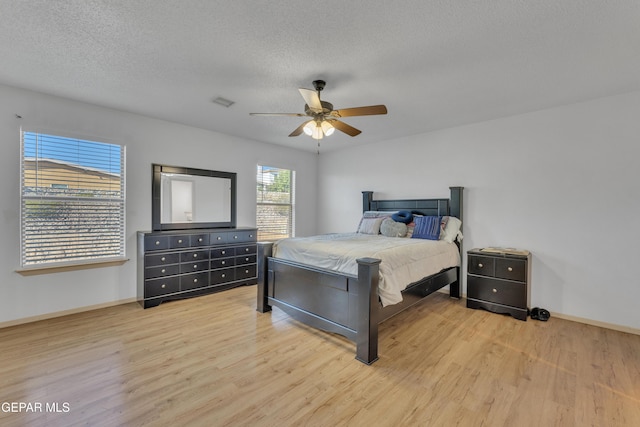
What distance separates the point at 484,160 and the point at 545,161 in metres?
0.69

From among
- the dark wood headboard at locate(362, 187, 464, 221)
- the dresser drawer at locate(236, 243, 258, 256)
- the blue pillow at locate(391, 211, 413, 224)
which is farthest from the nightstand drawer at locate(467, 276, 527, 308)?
the dresser drawer at locate(236, 243, 258, 256)

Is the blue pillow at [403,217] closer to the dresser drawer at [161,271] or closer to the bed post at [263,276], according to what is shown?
the bed post at [263,276]

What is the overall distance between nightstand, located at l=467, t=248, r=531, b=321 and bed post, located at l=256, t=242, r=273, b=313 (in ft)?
8.52

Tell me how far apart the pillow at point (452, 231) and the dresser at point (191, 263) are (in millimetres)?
2976

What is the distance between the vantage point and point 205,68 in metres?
2.54

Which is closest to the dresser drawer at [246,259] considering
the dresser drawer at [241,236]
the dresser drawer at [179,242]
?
the dresser drawer at [241,236]

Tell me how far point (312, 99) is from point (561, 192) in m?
3.23

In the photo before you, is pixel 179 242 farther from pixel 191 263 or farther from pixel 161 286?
pixel 161 286

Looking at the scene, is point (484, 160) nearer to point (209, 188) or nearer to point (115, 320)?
point (209, 188)

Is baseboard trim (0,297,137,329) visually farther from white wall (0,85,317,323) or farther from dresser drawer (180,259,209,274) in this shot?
dresser drawer (180,259,209,274)

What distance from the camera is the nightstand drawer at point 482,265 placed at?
346cm

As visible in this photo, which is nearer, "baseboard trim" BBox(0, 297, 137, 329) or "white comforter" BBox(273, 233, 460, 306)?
"white comforter" BBox(273, 233, 460, 306)

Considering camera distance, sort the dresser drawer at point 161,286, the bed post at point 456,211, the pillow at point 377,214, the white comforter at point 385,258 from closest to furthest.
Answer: the white comforter at point 385,258, the dresser drawer at point 161,286, the bed post at point 456,211, the pillow at point 377,214

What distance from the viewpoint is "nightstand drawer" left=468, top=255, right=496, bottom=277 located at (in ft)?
11.4
